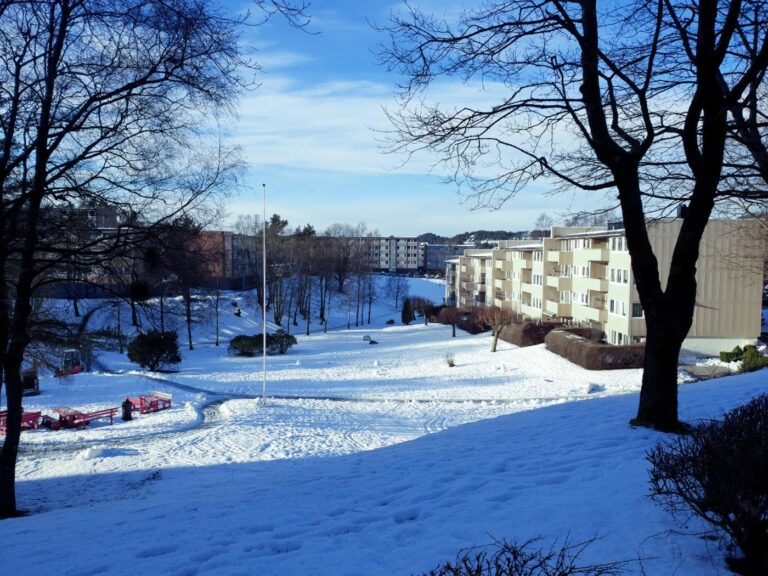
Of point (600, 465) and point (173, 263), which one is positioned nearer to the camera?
point (600, 465)

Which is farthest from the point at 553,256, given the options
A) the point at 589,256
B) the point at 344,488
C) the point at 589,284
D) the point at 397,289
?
the point at 397,289

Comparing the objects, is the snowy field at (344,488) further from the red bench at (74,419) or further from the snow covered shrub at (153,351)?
the snow covered shrub at (153,351)

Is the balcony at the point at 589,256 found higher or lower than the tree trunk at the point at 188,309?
higher

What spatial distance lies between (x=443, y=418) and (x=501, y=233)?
148369 mm

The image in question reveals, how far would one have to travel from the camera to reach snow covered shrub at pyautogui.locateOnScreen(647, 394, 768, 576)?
124 inches

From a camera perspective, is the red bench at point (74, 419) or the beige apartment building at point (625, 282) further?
the beige apartment building at point (625, 282)

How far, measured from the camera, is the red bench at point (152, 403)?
64.9 ft

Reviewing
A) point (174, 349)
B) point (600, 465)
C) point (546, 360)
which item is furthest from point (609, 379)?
point (174, 349)

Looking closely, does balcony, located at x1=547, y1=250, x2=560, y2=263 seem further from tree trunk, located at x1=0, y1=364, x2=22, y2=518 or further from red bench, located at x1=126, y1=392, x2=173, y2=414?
tree trunk, located at x1=0, y1=364, x2=22, y2=518

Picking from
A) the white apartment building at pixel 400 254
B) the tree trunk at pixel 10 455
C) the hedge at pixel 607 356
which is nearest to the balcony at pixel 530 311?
the hedge at pixel 607 356

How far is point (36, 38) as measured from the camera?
6.36 m

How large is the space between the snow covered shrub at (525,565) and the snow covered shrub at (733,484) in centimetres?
66

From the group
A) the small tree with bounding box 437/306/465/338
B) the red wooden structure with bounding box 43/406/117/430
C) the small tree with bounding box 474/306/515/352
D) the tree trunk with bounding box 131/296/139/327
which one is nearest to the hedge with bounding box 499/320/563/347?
the small tree with bounding box 474/306/515/352

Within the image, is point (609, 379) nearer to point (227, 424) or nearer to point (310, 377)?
point (310, 377)
